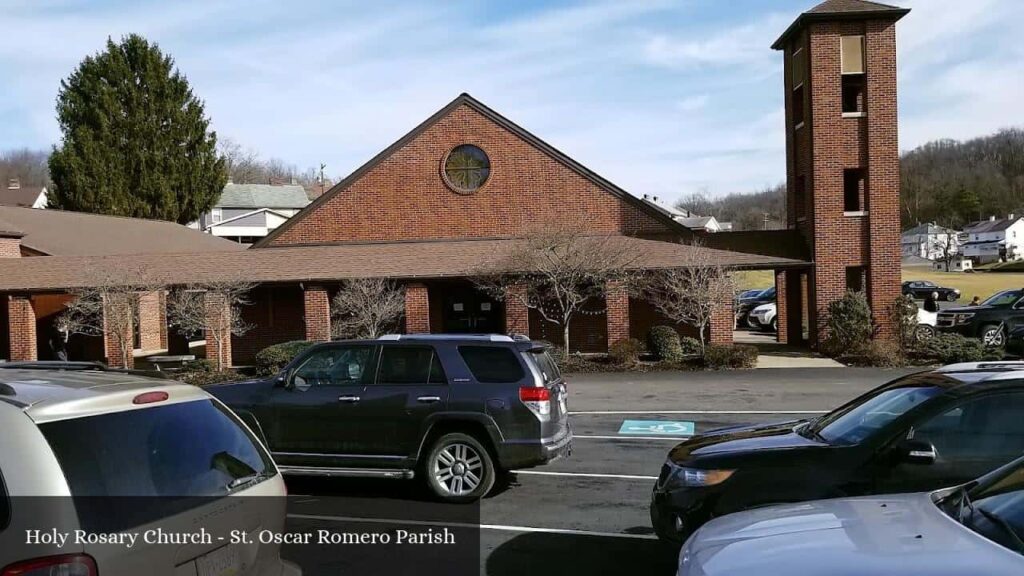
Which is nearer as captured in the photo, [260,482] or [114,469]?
[114,469]

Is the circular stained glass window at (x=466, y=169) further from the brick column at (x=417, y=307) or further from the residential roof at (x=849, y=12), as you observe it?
the residential roof at (x=849, y=12)

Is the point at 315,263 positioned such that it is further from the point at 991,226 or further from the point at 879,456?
the point at 991,226

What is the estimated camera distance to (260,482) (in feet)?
13.7

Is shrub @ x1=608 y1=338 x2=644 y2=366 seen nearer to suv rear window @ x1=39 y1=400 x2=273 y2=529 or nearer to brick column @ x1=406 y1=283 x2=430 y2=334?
brick column @ x1=406 y1=283 x2=430 y2=334

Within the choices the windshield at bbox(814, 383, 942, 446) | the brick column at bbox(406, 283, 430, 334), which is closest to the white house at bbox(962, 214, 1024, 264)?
the brick column at bbox(406, 283, 430, 334)

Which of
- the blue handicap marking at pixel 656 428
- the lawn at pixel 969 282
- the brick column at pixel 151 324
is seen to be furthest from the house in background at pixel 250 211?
the blue handicap marking at pixel 656 428

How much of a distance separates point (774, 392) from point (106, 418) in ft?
50.8

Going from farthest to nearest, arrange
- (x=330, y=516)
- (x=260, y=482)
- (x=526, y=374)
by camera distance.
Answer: (x=526, y=374) → (x=330, y=516) → (x=260, y=482)

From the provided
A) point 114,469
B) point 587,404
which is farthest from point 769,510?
point 587,404

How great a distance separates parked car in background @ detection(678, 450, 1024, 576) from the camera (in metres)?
3.14

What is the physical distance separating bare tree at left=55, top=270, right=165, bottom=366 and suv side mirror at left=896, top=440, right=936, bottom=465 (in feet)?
72.7

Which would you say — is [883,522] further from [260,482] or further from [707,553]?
[260,482]

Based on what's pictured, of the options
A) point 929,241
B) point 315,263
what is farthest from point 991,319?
point 929,241

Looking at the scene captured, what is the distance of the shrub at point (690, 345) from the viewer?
75.9 feet
